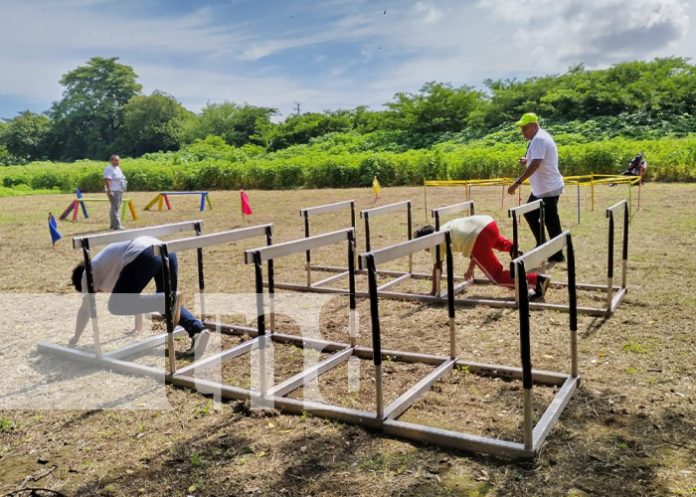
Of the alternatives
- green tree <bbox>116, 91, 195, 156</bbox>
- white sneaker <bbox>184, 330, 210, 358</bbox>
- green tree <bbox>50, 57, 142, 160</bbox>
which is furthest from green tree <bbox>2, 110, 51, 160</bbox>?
white sneaker <bbox>184, 330, 210, 358</bbox>

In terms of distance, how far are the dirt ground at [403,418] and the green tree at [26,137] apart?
7141 cm

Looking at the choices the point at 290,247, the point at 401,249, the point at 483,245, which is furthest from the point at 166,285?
the point at 483,245

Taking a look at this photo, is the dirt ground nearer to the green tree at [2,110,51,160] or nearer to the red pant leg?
the red pant leg

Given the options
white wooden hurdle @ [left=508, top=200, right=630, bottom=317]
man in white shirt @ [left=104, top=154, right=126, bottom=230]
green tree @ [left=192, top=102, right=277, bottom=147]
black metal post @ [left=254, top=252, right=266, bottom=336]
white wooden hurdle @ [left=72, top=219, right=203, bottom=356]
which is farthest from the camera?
green tree @ [left=192, top=102, right=277, bottom=147]

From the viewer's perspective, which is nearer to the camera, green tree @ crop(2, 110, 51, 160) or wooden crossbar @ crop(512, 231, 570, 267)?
wooden crossbar @ crop(512, 231, 570, 267)

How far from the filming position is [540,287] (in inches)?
240

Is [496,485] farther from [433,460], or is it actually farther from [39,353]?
[39,353]

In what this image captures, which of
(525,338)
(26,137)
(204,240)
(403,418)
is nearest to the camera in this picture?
(525,338)

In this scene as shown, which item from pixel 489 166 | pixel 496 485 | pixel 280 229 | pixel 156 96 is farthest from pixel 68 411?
pixel 156 96

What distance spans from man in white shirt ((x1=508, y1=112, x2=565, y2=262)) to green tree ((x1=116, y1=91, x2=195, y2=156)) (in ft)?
189

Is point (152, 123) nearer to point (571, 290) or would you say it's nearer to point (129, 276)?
point (129, 276)

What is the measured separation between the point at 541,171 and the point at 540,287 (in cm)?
191

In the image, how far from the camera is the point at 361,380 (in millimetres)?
4508

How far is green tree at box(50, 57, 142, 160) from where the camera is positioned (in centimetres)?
7075
